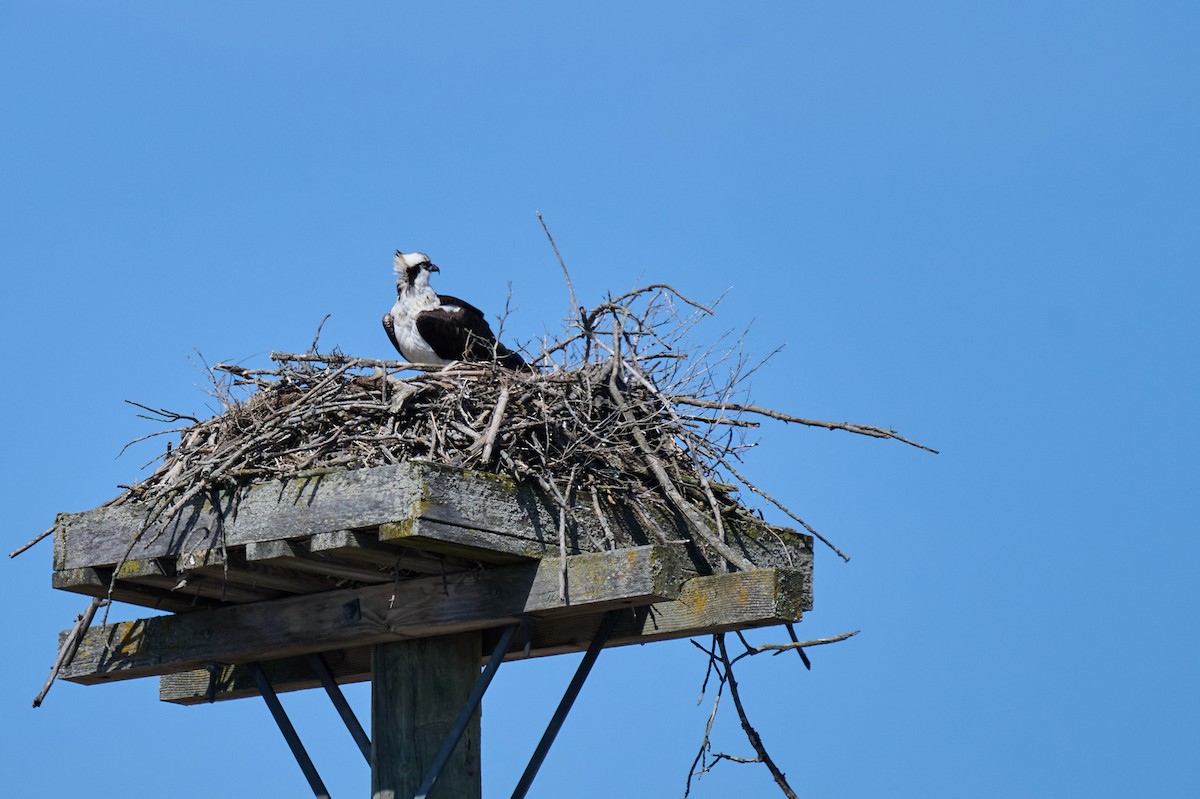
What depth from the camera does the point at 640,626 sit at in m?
5.77

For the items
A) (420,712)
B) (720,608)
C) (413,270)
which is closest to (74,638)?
(420,712)

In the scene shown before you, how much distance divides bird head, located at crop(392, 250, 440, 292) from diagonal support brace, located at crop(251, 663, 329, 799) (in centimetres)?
360

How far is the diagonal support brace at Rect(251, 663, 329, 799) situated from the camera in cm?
595

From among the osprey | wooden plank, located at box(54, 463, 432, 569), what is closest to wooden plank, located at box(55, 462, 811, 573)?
wooden plank, located at box(54, 463, 432, 569)

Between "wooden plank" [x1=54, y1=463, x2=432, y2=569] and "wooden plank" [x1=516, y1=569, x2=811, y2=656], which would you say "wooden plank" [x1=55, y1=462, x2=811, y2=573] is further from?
"wooden plank" [x1=516, y1=569, x2=811, y2=656]

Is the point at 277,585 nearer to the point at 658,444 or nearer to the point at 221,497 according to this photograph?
the point at 221,497

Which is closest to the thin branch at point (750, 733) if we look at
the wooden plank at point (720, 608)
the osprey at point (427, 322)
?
the wooden plank at point (720, 608)

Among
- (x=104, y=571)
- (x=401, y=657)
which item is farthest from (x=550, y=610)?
(x=104, y=571)

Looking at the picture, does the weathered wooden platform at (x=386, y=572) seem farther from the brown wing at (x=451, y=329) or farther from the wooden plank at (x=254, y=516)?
the brown wing at (x=451, y=329)

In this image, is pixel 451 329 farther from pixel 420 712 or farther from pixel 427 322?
pixel 420 712

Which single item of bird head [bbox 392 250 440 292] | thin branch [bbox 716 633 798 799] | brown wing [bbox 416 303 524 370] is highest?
bird head [bbox 392 250 440 292]

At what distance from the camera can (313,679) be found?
6375mm

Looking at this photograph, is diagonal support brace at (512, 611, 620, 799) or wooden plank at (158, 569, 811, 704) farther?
diagonal support brace at (512, 611, 620, 799)

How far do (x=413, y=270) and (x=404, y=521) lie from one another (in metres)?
4.62
